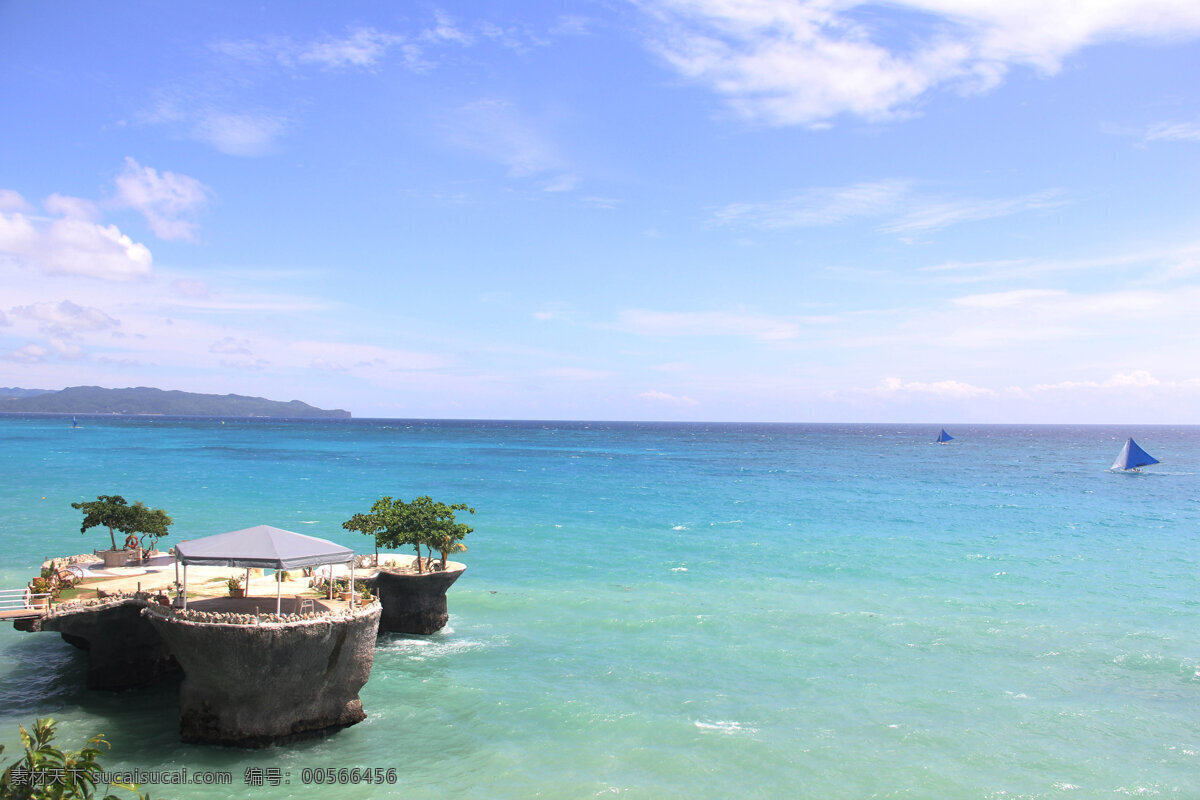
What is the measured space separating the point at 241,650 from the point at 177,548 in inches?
166

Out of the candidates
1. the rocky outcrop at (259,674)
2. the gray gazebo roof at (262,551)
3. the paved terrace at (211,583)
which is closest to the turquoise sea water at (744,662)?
the rocky outcrop at (259,674)

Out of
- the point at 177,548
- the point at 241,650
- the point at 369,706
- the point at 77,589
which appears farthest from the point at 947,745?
the point at 77,589

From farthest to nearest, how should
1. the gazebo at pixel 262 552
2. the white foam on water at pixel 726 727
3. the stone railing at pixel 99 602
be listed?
1. the stone railing at pixel 99 602
2. the white foam on water at pixel 726 727
3. the gazebo at pixel 262 552

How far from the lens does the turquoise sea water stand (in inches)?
757

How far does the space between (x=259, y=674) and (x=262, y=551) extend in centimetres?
307

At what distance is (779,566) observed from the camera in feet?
139

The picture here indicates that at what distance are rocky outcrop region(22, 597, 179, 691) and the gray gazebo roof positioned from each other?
4083 mm

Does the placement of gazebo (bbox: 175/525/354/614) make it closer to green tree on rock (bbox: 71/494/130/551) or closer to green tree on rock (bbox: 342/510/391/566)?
green tree on rock (bbox: 342/510/391/566)

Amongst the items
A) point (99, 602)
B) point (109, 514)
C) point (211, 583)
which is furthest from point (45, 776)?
point (109, 514)

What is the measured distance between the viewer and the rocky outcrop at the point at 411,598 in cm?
2798

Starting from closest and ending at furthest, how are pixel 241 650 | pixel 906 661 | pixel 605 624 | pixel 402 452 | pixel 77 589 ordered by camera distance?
pixel 241 650
pixel 77 589
pixel 906 661
pixel 605 624
pixel 402 452

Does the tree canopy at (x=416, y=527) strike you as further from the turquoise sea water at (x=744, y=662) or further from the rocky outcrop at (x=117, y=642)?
the rocky outcrop at (x=117, y=642)

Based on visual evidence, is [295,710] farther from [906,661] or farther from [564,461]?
[564,461]

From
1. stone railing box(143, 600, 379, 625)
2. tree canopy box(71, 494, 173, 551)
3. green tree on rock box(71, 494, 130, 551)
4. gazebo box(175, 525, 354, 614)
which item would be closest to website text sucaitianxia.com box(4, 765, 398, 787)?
stone railing box(143, 600, 379, 625)
